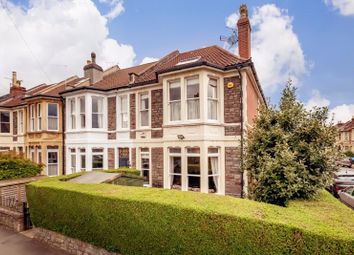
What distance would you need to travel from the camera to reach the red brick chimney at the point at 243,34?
14016mm

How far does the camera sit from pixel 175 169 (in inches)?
505

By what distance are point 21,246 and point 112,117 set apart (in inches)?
357

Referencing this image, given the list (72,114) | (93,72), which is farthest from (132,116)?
(93,72)

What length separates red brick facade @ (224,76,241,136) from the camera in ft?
38.7

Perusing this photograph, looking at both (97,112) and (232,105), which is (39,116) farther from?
(232,105)

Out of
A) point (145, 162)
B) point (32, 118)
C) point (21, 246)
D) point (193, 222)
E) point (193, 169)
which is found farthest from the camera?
point (32, 118)

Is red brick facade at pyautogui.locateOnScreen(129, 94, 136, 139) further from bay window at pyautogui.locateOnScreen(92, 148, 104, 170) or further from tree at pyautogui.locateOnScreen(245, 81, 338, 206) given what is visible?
tree at pyautogui.locateOnScreen(245, 81, 338, 206)

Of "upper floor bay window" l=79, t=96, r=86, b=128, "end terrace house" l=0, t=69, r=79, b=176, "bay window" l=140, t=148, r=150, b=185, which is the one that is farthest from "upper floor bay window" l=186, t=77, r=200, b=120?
"end terrace house" l=0, t=69, r=79, b=176

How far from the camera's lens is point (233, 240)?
4750mm

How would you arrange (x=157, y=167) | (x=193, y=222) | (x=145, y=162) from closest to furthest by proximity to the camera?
(x=193, y=222) → (x=157, y=167) → (x=145, y=162)

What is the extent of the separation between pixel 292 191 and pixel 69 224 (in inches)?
261

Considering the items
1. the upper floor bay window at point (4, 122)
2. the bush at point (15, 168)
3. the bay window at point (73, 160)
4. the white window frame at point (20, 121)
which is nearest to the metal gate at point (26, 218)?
the bush at point (15, 168)

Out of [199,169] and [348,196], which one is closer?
[348,196]

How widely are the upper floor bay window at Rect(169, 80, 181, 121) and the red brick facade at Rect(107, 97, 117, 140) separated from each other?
15.5 ft
